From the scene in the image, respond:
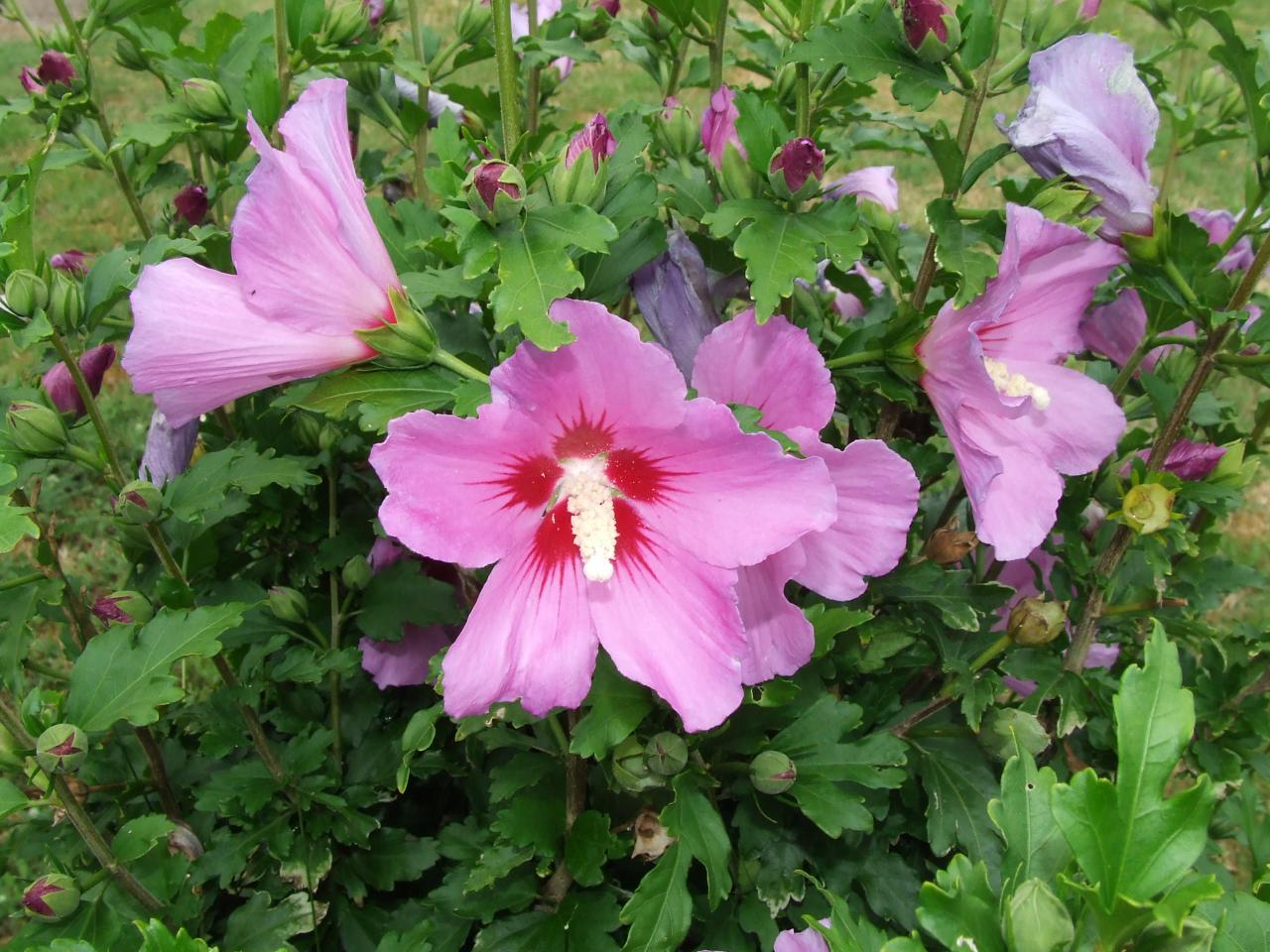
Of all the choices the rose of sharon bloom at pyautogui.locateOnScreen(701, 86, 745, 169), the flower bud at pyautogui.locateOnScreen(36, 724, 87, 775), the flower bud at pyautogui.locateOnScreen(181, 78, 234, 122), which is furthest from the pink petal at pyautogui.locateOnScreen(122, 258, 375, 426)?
the flower bud at pyautogui.locateOnScreen(181, 78, 234, 122)

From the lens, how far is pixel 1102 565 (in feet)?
4.35

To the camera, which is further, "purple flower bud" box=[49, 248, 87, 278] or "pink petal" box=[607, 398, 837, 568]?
"purple flower bud" box=[49, 248, 87, 278]

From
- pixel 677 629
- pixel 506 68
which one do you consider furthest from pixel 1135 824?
pixel 506 68

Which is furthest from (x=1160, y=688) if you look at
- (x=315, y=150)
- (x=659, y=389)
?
(x=315, y=150)

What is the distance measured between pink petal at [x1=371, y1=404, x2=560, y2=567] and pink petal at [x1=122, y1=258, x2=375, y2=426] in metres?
0.16

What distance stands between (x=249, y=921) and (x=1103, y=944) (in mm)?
1054

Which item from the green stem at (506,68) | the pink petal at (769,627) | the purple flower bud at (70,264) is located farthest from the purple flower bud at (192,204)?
the pink petal at (769,627)

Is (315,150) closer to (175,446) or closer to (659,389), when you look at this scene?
(659,389)

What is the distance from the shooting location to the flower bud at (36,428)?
1166 mm

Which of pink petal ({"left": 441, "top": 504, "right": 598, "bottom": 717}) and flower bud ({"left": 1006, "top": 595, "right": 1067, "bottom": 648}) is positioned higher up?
pink petal ({"left": 441, "top": 504, "right": 598, "bottom": 717})

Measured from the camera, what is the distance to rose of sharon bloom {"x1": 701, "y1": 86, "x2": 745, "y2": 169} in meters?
1.21

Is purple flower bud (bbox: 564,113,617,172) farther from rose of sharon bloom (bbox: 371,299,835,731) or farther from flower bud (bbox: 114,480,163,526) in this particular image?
flower bud (bbox: 114,480,163,526)

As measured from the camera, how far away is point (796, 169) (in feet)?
3.53

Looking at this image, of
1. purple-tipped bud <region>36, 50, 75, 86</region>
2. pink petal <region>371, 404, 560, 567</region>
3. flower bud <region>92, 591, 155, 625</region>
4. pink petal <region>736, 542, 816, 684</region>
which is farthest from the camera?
purple-tipped bud <region>36, 50, 75, 86</region>
